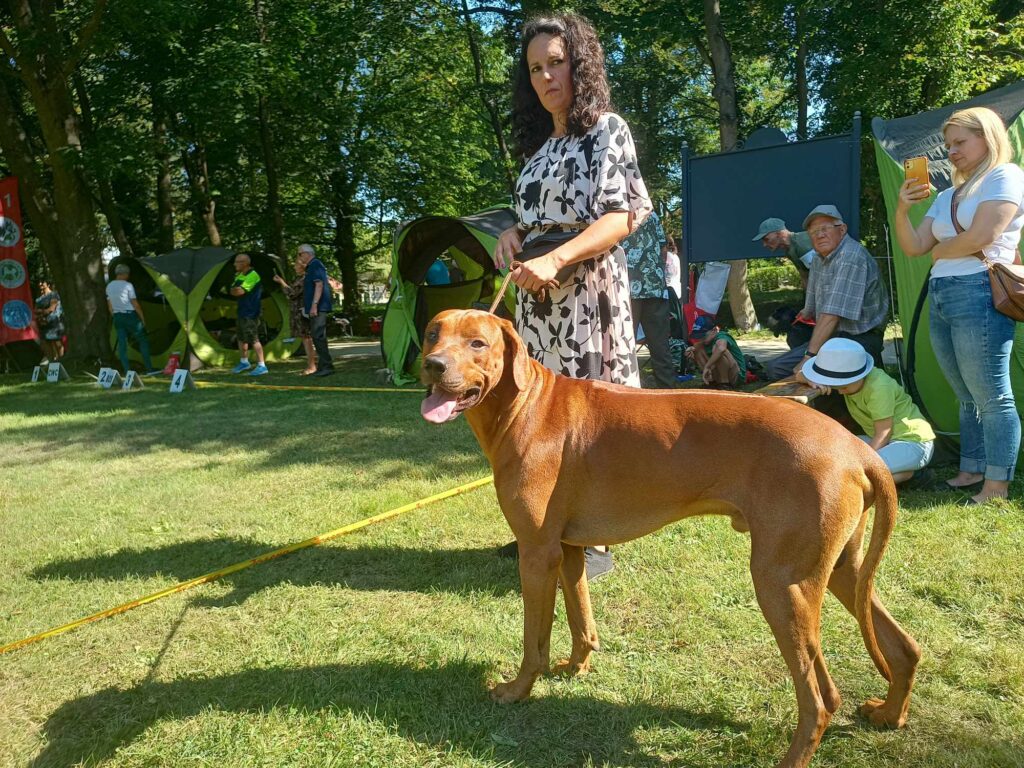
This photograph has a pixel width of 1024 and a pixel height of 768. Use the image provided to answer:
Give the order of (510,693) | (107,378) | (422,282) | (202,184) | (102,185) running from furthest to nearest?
1. (202,184)
2. (102,185)
3. (422,282)
4. (107,378)
5. (510,693)

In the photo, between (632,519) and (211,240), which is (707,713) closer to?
(632,519)

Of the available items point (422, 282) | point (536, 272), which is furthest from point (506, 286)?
point (422, 282)

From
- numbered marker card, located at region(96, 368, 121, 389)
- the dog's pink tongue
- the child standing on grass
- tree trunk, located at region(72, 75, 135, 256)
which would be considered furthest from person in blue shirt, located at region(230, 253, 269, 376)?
the dog's pink tongue

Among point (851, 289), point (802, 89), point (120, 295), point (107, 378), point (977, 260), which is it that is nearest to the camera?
point (977, 260)

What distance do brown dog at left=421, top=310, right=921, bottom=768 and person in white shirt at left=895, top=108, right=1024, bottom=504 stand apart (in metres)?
2.68

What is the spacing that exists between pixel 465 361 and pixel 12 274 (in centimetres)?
1618

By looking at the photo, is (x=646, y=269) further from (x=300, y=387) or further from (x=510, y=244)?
(x=300, y=387)

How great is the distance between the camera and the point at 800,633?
221 cm

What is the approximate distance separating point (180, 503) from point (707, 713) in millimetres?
4490

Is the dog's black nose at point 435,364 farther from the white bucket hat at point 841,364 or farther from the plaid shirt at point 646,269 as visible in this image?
the plaid shirt at point 646,269

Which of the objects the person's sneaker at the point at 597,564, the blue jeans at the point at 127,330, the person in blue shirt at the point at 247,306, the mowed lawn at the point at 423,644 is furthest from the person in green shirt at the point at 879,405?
the blue jeans at the point at 127,330

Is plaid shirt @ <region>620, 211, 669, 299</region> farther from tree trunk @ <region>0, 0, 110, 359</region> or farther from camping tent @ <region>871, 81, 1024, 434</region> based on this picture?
tree trunk @ <region>0, 0, 110, 359</region>

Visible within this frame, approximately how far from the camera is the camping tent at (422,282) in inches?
458

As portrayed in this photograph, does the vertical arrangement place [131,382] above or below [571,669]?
above
